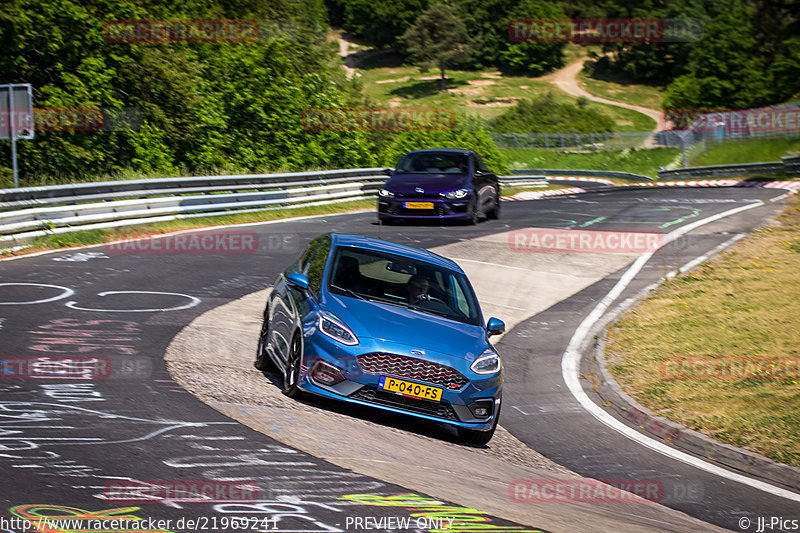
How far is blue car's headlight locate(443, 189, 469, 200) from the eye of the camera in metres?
20.9

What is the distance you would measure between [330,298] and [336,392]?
40.8 inches

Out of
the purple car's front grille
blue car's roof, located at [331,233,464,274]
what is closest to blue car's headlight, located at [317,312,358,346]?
the purple car's front grille

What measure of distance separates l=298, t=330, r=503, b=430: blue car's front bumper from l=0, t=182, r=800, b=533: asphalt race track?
0.91 meters

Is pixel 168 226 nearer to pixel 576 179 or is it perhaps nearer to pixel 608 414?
pixel 608 414

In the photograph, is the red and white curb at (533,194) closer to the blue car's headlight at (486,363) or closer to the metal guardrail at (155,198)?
the metal guardrail at (155,198)

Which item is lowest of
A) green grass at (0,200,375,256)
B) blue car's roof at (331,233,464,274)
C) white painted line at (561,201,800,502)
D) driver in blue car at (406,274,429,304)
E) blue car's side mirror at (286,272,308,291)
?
white painted line at (561,201,800,502)

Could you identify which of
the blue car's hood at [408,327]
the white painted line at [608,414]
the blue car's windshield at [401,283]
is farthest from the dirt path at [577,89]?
the blue car's hood at [408,327]

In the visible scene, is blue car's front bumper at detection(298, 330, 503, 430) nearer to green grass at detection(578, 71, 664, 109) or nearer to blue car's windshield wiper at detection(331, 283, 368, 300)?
blue car's windshield wiper at detection(331, 283, 368, 300)

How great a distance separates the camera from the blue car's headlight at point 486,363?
26.0ft

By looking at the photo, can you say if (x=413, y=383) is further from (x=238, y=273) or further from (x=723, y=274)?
(x=723, y=274)

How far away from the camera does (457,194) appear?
21031 millimetres

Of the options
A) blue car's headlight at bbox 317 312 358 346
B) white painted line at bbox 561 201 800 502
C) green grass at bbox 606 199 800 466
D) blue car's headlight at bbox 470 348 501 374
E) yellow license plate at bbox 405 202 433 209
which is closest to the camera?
white painted line at bbox 561 201 800 502

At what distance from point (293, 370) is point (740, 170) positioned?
41.9 m

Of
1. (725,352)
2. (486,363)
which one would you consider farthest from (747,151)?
(486,363)
